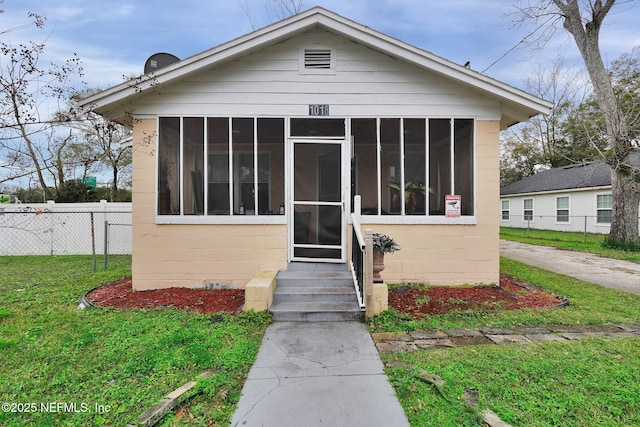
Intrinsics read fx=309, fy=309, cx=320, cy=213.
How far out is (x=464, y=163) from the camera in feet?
18.9

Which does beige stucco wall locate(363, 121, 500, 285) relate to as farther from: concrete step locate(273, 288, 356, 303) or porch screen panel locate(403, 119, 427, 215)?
concrete step locate(273, 288, 356, 303)

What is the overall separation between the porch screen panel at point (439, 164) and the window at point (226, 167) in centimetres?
277

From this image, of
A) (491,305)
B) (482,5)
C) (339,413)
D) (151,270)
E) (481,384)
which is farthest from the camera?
(482,5)

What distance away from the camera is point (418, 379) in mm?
2717

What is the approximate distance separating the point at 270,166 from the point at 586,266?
28.7 ft

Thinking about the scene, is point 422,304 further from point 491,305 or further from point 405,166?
point 405,166

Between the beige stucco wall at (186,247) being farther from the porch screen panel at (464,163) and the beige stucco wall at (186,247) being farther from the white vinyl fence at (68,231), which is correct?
the white vinyl fence at (68,231)

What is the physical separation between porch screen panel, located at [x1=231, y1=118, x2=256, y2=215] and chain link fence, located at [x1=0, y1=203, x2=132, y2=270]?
6.22 meters

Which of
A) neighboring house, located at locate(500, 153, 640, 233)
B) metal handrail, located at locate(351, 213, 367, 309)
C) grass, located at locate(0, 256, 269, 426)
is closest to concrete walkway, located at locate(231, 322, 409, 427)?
grass, located at locate(0, 256, 269, 426)

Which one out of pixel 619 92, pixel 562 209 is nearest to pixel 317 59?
pixel 562 209

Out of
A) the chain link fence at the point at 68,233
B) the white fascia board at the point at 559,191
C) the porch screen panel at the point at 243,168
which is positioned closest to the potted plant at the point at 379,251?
the porch screen panel at the point at 243,168

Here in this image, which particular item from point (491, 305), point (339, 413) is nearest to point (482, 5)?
point (491, 305)

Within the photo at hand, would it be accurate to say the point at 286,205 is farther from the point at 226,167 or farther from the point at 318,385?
the point at 318,385

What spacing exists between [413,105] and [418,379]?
4600mm
